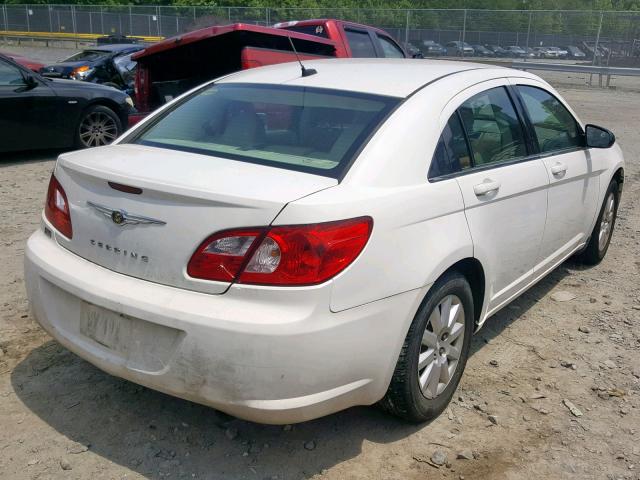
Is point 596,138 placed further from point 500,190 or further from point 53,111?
point 53,111

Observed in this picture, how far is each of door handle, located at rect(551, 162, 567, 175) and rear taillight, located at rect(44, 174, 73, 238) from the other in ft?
9.00

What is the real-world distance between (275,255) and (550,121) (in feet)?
8.68

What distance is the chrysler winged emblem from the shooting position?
2.69 meters

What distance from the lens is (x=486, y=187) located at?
11.1 ft

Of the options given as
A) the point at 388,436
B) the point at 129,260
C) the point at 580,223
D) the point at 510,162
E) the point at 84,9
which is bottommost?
the point at 388,436

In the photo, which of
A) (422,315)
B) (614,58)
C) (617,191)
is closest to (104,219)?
(422,315)

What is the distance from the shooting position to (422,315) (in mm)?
2949

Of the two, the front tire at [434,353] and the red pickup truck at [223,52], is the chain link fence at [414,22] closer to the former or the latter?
the red pickup truck at [223,52]

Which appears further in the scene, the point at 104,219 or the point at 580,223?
the point at 580,223

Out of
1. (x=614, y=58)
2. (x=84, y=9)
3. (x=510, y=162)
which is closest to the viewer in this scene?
(x=510, y=162)

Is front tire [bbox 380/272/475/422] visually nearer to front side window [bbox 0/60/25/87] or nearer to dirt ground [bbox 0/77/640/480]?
dirt ground [bbox 0/77/640/480]

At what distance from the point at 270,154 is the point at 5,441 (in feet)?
5.61

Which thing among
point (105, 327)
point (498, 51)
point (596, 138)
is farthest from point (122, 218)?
point (498, 51)

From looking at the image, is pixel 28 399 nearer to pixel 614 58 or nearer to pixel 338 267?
pixel 338 267
